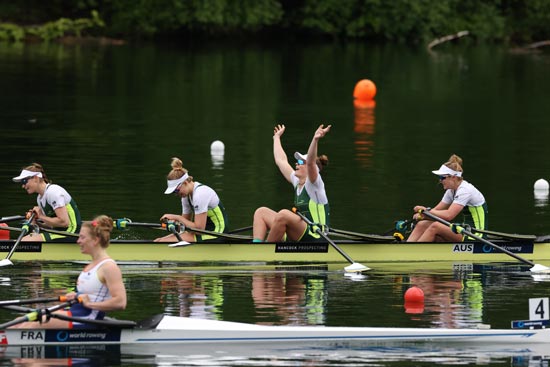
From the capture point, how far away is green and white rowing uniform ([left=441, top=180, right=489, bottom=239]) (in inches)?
701

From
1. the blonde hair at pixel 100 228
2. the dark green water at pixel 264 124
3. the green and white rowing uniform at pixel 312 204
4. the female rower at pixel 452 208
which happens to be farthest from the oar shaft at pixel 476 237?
the blonde hair at pixel 100 228

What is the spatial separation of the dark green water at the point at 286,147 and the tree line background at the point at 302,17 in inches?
92.4

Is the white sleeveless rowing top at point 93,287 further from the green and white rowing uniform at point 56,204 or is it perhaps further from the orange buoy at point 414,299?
the green and white rowing uniform at point 56,204

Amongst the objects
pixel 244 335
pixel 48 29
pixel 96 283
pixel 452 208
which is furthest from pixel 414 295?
pixel 48 29

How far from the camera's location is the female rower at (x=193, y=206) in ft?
56.6

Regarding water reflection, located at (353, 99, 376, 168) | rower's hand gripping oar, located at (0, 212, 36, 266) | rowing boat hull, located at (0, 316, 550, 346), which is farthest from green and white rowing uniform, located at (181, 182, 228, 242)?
water reflection, located at (353, 99, 376, 168)

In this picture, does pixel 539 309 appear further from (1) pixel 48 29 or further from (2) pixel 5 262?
(1) pixel 48 29

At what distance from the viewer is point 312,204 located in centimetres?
1777

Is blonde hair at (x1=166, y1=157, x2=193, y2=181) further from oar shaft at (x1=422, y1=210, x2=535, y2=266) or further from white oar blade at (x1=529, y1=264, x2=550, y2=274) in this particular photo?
white oar blade at (x1=529, y1=264, x2=550, y2=274)

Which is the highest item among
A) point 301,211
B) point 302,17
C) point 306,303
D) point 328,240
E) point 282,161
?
point 302,17

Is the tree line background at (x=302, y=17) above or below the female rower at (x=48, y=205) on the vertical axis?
above

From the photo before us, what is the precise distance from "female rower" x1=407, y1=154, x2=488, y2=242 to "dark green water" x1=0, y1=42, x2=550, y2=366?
566 mm

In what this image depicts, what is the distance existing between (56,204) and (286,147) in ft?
44.5

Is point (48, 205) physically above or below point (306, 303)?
above
